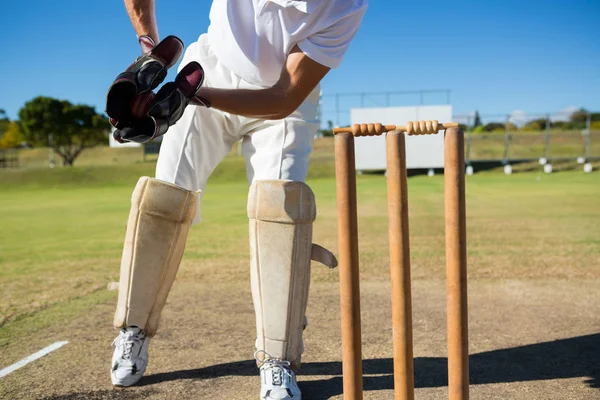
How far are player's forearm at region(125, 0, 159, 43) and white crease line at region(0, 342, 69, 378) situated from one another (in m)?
1.64

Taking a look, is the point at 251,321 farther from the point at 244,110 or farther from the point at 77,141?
the point at 77,141

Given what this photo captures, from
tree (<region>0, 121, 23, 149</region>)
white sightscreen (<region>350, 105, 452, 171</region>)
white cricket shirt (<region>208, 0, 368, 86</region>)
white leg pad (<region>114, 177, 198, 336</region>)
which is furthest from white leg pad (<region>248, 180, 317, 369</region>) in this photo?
tree (<region>0, 121, 23, 149</region>)

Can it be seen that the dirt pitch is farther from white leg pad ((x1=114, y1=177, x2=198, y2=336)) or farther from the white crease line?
white leg pad ((x1=114, y1=177, x2=198, y2=336))

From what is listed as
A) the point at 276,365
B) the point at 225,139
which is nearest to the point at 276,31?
the point at 225,139

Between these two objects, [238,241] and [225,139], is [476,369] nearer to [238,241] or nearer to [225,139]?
[225,139]

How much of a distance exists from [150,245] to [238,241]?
4.40 m

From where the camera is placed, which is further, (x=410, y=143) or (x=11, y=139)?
(x=11, y=139)

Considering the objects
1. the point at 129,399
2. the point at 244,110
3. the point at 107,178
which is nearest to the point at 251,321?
the point at 129,399

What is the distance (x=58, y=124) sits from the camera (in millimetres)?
61500

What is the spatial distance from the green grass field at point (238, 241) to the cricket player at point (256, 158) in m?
1.20

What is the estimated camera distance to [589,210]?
9.66 m

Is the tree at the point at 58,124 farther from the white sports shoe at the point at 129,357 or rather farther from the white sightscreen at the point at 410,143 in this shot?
the white sports shoe at the point at 129,357

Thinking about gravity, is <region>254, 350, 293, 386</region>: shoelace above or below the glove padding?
below

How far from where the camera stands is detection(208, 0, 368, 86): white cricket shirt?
2209 millimetres
